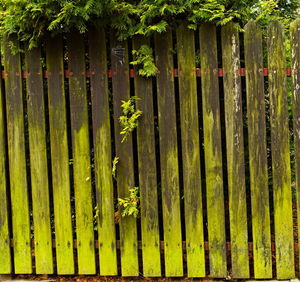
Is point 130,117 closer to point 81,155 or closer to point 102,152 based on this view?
point 102,152

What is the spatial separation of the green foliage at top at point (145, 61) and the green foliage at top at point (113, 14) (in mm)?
149

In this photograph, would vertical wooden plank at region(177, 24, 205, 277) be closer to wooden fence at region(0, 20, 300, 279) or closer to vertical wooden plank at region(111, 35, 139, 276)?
wooden fence at region(0, 20, 300, 279)

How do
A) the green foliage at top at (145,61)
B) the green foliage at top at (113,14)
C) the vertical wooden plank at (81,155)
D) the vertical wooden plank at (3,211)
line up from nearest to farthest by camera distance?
1. the green foliage at top at (113,14)
2. the green foliage at top at (145,61)
3. the vertical wooden plank at (81,155)
4. the vertical wooden plank at (3,211)

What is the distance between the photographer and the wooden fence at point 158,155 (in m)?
3.75

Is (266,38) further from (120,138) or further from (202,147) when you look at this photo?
(120,138)

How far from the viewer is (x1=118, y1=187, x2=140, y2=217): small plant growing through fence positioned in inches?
148

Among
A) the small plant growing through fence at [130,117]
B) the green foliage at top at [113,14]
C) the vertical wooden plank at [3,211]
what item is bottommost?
the vertical wooden plank at [3,211]

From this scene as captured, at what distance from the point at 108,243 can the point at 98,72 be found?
5.26ft

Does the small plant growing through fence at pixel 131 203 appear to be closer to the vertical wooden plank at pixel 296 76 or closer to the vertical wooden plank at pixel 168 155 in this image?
the vertical wooden plank at pixel 168 155

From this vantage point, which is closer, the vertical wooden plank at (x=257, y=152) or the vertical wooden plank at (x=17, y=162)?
the vertical wooden plank at (x=257, y=152)

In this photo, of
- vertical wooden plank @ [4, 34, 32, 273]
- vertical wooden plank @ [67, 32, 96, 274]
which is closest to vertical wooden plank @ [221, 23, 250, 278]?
vertical wooden plank @ [67, 32, 96, 274]

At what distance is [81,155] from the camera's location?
12.8 feet

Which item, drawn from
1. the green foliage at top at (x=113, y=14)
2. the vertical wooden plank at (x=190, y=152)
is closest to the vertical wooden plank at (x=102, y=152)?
the green foliage at top at (x=113, y=14)

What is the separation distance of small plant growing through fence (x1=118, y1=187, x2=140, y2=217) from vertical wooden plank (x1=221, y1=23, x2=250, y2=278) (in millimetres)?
857
